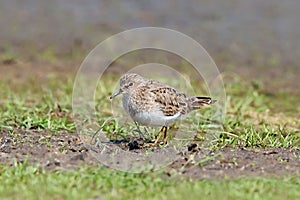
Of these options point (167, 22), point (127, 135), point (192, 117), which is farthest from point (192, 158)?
point (167, 22)

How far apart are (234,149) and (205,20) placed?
7059 millimetres

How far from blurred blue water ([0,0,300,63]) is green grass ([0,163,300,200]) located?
7139mm

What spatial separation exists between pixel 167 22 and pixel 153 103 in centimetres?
691

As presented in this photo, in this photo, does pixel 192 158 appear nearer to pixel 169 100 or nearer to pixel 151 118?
pixel 151 118

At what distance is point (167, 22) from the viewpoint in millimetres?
15031

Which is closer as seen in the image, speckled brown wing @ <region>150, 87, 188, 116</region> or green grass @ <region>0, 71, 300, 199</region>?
green grass @ <region>0, 71, 300, 199</region>

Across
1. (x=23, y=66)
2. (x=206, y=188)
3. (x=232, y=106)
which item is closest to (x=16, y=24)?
(x=23, y=66)

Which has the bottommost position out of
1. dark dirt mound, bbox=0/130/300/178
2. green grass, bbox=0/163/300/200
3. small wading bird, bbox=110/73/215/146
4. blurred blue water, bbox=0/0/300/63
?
green grass, bbox=0/163/300/200

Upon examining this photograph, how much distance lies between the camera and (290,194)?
6.85 m

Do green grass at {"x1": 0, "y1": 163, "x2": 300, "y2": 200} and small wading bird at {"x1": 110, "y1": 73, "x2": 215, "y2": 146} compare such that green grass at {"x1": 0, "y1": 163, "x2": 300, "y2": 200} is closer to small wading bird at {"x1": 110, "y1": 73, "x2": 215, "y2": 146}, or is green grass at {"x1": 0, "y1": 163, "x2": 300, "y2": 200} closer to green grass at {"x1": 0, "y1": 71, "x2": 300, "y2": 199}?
green grass at {"x1": 0, "y1": 71, "x2": 300, "y2": 199}

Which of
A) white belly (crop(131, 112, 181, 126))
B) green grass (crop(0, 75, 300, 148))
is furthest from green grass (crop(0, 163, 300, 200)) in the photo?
green grass (crop(0, 75, 300, 148))

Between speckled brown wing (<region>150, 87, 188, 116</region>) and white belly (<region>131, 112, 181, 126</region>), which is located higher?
speckled brown wing (<region>150, 87, 188, 116</region>)

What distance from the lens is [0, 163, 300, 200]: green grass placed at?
6750 millimetres

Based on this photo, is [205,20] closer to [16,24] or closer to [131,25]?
[131,25]
